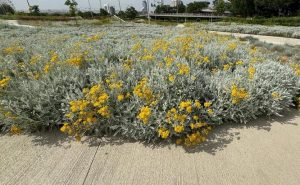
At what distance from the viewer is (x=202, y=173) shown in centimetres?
202

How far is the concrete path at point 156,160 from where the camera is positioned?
198 cm

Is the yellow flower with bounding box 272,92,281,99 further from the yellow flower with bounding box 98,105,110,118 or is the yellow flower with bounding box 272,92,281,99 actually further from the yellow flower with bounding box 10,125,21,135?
the yellow flower with bounding box 10,125,21,135

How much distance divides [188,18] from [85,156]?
246 feet

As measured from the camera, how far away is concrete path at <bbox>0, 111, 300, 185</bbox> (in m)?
1.98

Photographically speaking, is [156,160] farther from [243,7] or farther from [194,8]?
[194,8]

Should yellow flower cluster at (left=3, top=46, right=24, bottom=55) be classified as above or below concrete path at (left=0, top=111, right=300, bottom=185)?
above

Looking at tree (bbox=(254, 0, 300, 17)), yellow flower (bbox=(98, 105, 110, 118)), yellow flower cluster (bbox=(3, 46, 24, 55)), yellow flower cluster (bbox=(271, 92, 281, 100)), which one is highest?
tree (bbox=(254, 0, 300, 17))

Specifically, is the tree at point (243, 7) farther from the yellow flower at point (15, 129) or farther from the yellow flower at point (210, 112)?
the yellow flower at point (15, 129)

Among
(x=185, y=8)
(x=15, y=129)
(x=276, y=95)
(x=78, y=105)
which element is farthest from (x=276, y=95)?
(x=185, y=8)

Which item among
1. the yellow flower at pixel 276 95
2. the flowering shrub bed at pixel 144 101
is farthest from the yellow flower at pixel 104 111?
the yellow flower at pixel 276 95

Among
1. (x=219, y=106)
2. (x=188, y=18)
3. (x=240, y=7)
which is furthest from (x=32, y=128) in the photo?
(x=188, y=18)

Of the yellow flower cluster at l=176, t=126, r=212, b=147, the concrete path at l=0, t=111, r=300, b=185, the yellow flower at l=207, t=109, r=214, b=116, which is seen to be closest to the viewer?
the concrete path at l=0, t=111, r=300, b=185

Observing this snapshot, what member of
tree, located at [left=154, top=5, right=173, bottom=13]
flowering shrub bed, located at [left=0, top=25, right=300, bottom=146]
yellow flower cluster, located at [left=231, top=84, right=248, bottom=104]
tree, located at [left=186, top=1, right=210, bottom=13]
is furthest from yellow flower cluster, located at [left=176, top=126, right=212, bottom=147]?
tree, located at [left=154, top=5, right=173, bottom=13]

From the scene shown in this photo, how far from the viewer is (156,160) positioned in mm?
2186
